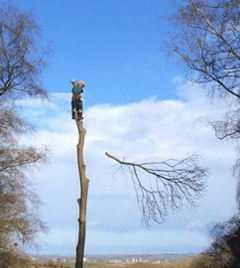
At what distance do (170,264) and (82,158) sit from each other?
988cm

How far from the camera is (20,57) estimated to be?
14242 millimetres

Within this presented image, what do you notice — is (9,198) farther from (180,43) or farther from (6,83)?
(180,43)

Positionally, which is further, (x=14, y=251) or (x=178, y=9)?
(x=14, y=251)

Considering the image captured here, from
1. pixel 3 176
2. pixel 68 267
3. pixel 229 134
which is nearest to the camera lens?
pixel 229 134

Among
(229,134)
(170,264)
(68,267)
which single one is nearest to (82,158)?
(229,134)

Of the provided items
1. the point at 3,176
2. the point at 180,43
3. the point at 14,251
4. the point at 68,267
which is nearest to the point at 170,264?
the point at 68,267

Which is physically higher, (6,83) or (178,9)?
(178,9)

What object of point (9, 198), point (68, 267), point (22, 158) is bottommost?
point (68, 267)

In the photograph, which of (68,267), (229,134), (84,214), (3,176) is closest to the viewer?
(84,214)

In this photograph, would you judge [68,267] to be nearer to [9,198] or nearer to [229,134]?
[9,198]

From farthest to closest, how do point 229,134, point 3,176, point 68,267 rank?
point 68,267 → point 3,176 → point 229,134

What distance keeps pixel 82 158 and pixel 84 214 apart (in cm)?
113

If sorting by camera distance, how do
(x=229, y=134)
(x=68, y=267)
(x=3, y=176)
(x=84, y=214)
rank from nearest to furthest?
(x=84, y=214) < (x=229, y=134) < (x=3, y=176) < (x=68, y=267)

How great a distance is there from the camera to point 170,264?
18.1 m
